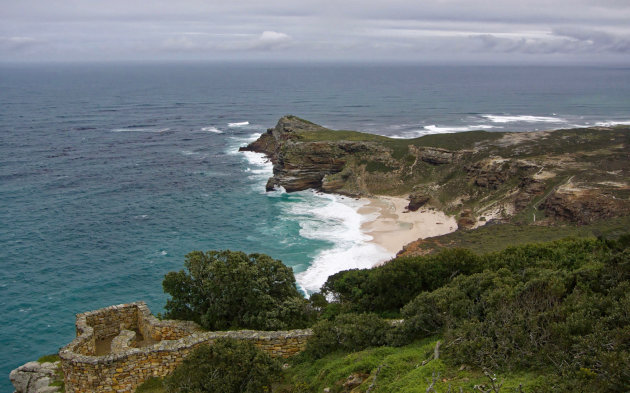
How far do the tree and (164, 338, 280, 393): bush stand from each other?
4308mm

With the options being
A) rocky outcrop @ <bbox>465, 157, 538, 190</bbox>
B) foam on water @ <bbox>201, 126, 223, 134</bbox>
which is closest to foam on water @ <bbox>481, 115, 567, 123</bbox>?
foam on water @ <bbox>201, 126, 223, 134</bbox>

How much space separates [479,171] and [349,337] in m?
49.8

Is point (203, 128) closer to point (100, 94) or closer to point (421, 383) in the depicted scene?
point (100, 94)

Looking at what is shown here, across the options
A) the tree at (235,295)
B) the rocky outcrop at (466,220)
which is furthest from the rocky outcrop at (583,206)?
the tree at (235,295)

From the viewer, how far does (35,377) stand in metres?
17.7

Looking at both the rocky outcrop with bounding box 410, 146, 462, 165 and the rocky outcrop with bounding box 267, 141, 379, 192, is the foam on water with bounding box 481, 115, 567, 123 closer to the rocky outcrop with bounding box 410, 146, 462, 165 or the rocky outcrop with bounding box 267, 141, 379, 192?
the rocky outcrop with bounding box 410, 146, 462, 165

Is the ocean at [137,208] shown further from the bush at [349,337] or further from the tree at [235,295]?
the bush at [349,337]

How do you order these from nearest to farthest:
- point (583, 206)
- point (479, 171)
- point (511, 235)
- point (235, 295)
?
1. point (235, 295)
2. point (511, 235)
3. point (583, 206)
4. point (479, 171)

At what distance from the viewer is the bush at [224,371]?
1386 centimetres

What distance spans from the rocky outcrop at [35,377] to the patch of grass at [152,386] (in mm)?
3554

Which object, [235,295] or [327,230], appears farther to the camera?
[327,230]

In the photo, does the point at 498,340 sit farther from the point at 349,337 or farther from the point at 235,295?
the point at 235,295

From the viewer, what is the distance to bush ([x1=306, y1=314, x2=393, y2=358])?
1566 cm

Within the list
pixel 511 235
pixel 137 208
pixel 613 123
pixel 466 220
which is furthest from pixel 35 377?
pixel 613 123
